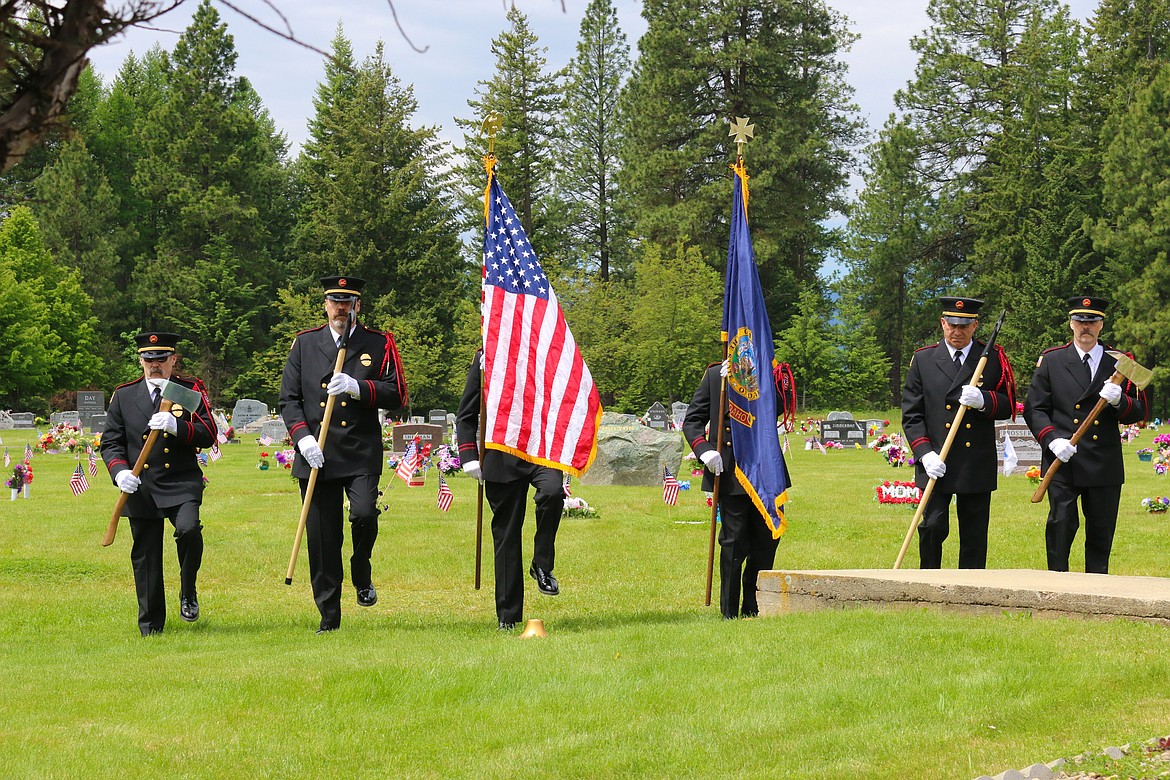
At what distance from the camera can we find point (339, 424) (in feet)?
31.5

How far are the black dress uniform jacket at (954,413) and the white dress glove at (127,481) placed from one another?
19.2 ft

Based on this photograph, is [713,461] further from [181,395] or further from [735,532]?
[181,395]

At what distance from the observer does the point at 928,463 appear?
10.0m

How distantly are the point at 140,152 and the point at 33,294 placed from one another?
16108mm

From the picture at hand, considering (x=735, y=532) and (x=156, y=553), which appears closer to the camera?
(x=156, y=553)

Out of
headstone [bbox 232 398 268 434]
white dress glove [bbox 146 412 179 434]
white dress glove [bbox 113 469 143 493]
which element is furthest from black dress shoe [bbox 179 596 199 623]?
headstone [bbox 232 398 268 434]

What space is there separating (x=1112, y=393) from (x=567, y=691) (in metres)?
5.59

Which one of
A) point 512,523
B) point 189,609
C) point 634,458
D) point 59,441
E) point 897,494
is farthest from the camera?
point 59,441

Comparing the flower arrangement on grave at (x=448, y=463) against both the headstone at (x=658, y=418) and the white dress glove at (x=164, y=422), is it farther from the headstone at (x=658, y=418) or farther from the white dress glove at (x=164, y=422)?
the headstone at (x=658, y=418)

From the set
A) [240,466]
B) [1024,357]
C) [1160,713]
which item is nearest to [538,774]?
[1160,713]

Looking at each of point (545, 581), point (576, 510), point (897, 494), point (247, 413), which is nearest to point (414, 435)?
point (576, 510)

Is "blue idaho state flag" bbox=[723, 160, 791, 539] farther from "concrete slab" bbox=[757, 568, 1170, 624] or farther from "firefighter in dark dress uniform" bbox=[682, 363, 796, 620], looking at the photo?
"concrete slab" bbox=[757, 568, 1170, 624]

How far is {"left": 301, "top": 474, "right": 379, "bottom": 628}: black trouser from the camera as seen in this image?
957 centimetres

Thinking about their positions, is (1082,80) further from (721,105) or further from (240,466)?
(240,466)
